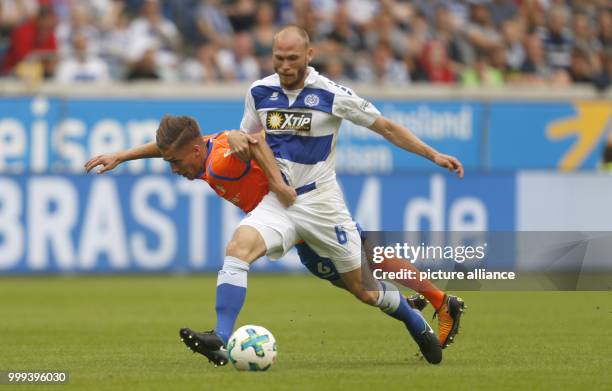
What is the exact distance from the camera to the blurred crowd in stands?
21109mm

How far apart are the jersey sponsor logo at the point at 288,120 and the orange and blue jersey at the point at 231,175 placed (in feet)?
0.98

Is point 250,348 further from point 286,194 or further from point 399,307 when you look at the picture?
point 399,307

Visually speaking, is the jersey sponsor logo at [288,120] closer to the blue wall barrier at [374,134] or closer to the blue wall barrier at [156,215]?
the blue wall barrier at [156,215]

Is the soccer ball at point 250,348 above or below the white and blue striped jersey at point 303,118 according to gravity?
below

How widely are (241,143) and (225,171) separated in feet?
1.07

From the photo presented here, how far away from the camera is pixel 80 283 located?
18.3m

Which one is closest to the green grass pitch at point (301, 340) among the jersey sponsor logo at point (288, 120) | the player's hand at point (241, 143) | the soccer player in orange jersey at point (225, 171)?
the soccer player in orange jersey at point (225, 171)

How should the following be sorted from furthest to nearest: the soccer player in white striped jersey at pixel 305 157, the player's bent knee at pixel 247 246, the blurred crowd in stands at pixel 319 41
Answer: the blurred crowd in stands at pixel 319 41, the soccer player in white striped jersey at pixel 305 157, the player's bent knee at pixel 247 246

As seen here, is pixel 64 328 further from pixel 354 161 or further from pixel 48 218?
pixel 354 161

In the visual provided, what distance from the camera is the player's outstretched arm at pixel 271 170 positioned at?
8.83 meters

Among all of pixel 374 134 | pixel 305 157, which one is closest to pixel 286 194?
pixel 305 157

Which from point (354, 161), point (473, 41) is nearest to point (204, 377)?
point (354, 161)

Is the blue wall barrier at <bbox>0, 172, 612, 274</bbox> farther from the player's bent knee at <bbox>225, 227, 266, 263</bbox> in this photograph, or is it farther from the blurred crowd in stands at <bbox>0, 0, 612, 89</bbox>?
the player's bent knee at <bbox>225, 227, 266, 263</bbox>

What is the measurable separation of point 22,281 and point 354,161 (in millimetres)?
5349
